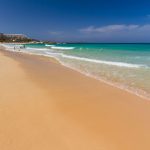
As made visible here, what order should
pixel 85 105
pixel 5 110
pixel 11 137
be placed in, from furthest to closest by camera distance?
pixel 85 105, pixel 5 110, pixel 11 137

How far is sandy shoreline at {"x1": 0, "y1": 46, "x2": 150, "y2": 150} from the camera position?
3.21 m

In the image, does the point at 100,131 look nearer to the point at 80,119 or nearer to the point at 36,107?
the point at 80,119

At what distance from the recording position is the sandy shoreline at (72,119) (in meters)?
3.21

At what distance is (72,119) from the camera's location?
4199mm

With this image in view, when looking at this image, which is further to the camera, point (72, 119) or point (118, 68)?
point (118, 68)

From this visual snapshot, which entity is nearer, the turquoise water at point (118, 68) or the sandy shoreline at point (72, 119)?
the sandy shoreline at point (72, 119)

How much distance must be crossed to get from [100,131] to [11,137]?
1.51 m

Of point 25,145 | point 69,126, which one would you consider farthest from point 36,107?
point 25,145

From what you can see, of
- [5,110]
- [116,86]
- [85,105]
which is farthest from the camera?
[116,86]

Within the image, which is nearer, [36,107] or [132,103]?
[36,107]

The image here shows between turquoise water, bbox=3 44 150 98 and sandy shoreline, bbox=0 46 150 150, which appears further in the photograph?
turquoise water, bbox=3 44 150 98

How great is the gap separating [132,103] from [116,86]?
2.03 m

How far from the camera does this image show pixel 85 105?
5.12 m

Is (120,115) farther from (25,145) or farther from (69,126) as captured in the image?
(25,145)
